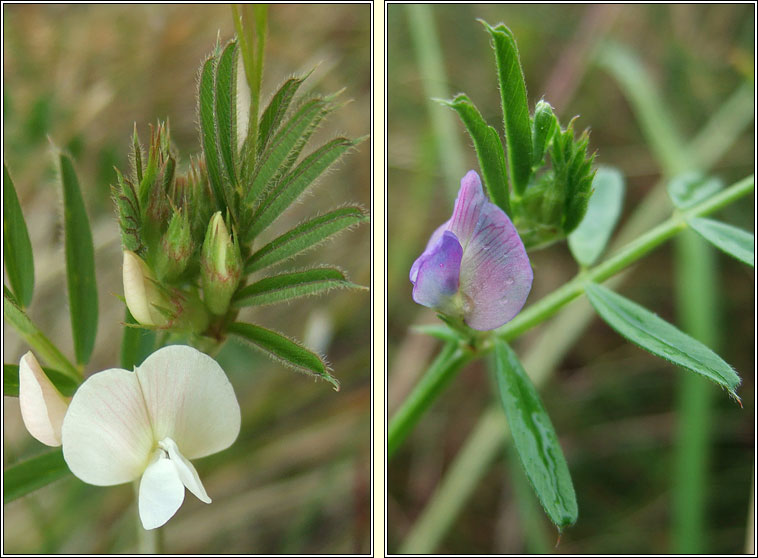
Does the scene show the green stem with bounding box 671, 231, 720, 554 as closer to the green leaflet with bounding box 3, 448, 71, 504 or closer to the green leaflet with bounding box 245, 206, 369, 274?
the green leaflet with bounding box 245, 206, 369, 274

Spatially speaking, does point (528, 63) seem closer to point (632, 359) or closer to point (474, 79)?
point (474, 79)

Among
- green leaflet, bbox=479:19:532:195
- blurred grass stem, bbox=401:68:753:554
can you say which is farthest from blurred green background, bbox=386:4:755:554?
green leaflet, bbox=479:19:532:195

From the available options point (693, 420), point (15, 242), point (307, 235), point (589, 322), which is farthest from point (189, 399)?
point (589, 322)

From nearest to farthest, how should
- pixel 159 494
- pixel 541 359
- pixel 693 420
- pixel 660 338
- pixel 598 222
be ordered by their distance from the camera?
pixel 159 494
pixel 660 338
pixel 598 222
pixel 693 420
pixel 541 359

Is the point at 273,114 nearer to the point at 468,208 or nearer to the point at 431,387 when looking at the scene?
the point at 468,208

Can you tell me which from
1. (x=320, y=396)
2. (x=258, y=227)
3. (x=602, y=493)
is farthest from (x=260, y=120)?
(x=602, y=493)

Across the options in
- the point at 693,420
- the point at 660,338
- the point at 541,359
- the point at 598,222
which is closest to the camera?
the point at 660,338
